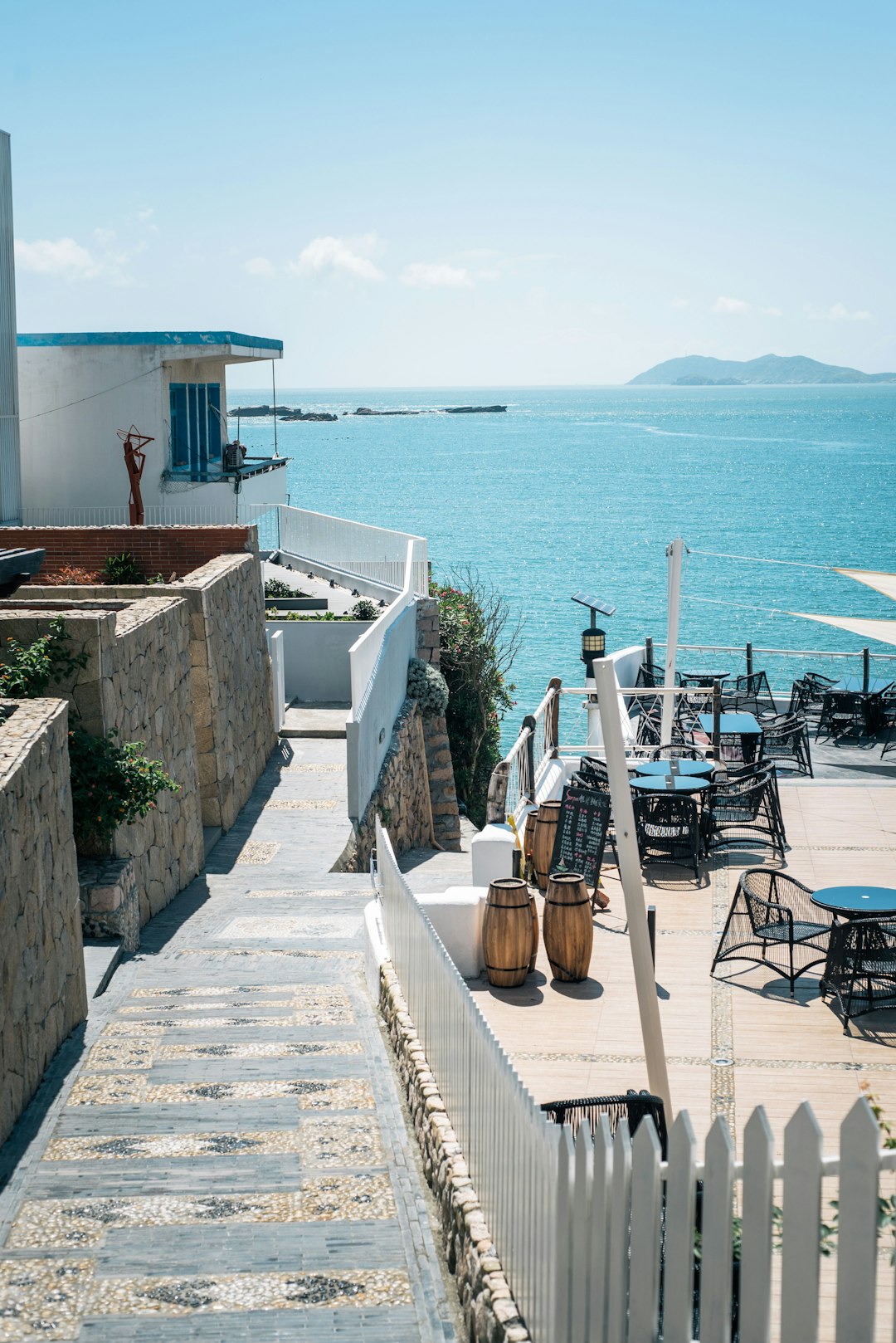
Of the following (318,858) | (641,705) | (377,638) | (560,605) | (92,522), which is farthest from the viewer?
(560,605)

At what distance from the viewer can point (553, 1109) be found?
560 centimetres

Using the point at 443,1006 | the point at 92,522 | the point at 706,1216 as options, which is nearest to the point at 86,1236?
the point at 443,1006

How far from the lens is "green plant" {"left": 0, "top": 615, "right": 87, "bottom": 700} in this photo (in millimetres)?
9477

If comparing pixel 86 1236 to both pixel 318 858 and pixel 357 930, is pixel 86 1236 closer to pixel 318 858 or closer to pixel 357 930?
pixel 357 930

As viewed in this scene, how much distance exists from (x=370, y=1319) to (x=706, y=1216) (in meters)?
1.69

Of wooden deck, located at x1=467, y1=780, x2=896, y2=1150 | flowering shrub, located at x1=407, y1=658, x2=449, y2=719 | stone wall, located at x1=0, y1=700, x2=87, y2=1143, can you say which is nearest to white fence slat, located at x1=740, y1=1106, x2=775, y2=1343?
wooden deck, located at x1=467, y1=780, x2=896, y2=1150

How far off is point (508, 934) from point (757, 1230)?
5.60 meters

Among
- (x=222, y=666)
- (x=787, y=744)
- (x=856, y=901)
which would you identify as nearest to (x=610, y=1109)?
(x=856, y=901)

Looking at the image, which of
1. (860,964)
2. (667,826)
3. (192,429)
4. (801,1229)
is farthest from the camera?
(192,429)

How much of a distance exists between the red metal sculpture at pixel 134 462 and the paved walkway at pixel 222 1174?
16578mm

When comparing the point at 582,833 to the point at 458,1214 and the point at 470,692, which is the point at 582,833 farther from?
the point at 470,692

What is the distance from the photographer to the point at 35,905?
24.3 feet

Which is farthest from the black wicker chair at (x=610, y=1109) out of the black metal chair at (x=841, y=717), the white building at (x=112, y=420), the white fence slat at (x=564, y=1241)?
the white building at (x=112, y=420)

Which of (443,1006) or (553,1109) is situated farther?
(443,1006)
